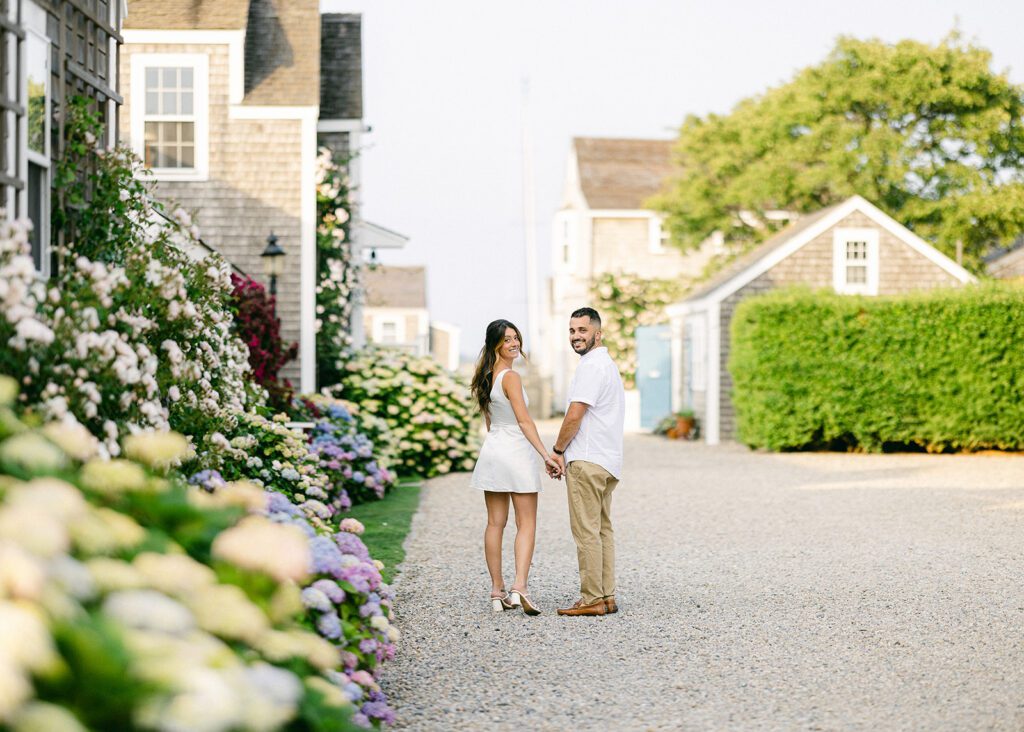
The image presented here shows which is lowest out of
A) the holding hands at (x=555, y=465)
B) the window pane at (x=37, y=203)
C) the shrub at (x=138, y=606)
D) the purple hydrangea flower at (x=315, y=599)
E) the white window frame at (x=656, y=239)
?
the purple hydrangea flower at (x=315, y=599)

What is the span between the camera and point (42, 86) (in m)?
7.19

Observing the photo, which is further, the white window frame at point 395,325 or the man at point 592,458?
the white window frame at point 395,325

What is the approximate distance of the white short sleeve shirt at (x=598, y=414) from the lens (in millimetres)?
7621

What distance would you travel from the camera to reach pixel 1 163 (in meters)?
6.39

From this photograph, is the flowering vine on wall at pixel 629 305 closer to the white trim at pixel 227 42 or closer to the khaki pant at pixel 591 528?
the white trim at pixel 227 42

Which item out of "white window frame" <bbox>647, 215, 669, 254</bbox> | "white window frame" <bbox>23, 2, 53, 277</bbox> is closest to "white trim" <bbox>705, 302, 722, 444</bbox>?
"white window frame" <bbox>647, 215, 669, 254</bbox>

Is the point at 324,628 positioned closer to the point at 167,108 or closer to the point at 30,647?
the point at 30,647

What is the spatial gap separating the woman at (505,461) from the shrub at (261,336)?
19.6 ft

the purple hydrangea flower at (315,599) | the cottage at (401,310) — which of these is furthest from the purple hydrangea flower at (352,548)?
the cottage at (401,310)

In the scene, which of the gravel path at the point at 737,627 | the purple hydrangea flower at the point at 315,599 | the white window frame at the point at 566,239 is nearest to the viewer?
the purple hydrangea flower at the point at 315,599

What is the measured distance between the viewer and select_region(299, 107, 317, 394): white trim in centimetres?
1759

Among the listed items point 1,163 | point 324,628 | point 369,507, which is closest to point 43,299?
point 1,163

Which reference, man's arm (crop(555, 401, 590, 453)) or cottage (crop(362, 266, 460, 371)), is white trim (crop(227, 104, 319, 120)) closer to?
man's arm (crop(555, 401, 590, 453))

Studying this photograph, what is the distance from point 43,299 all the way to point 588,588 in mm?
3628
